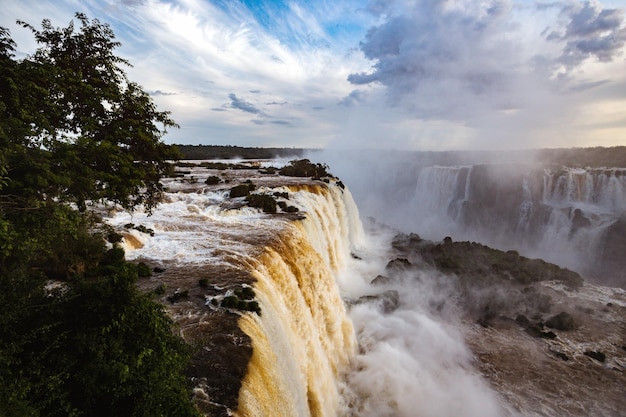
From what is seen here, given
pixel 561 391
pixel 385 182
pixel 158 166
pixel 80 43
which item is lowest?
pixel 561 391

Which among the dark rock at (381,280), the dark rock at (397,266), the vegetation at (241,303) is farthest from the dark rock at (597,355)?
the vegetation at (241,303)

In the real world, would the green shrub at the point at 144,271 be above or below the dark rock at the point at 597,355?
above

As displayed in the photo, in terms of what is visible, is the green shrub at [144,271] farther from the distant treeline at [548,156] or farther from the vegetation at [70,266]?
the distant treeline at [548,156]

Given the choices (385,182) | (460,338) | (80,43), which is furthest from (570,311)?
(385,182)

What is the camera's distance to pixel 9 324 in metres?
4.78

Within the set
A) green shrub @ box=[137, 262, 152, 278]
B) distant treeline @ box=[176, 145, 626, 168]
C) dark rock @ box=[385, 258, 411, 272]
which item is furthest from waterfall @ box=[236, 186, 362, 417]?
distant treeline @ box=[176, 145, 626, 168]

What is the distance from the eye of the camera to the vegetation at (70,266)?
4.61 m

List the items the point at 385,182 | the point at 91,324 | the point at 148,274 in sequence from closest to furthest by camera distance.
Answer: the point at 91,324
the point at 148,274
the point at 385,182

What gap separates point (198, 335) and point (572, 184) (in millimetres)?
49823

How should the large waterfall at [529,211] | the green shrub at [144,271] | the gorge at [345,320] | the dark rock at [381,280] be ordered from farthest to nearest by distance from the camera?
the large waterfall at [529,211] → the dark rock at [381,280] → the green shrub at [144,271] → the gorge at [345,320]

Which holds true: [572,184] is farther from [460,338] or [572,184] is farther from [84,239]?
[84,239]

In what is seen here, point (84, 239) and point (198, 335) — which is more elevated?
point (84, 239)

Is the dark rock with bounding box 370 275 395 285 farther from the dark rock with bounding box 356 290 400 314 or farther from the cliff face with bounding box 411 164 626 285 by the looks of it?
the cliff face with bounding box 411 164 626 285

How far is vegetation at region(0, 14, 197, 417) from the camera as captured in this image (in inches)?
181
